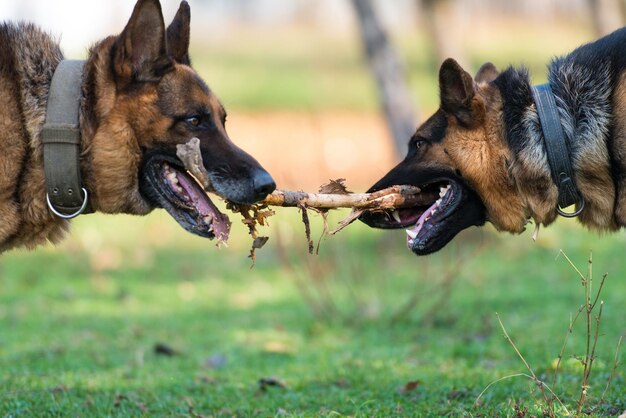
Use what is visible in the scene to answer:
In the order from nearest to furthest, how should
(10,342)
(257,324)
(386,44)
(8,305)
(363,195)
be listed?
(363,195), (10,342), (257,324), (8,305), (386,44)

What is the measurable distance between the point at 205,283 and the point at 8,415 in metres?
5.33

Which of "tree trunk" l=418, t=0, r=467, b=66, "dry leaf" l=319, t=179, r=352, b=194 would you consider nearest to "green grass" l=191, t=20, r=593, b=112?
"tree trunk" l=418, t=0, r=467, b=66

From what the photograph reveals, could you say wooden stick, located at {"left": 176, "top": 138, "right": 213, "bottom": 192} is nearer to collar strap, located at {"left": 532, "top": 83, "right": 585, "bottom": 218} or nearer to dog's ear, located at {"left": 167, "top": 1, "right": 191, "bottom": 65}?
dog's ear, located at {"left": 167, "top": 1, "right": 191, "bottom": 65}

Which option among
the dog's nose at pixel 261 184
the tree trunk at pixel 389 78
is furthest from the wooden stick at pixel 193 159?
the tree trunk at pixel 389 78

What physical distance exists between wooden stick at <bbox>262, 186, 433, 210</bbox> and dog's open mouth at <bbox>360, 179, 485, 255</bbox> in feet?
0.25

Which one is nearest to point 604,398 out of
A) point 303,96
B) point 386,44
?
point 386,44

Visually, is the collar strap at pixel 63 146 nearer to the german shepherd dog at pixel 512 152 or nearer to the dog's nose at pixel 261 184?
the dog's nose at pixel 261 184

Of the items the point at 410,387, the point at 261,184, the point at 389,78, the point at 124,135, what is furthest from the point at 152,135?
the point at 389,78

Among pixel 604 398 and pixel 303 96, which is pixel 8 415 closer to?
pixel 604 398

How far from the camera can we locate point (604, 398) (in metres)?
4.42

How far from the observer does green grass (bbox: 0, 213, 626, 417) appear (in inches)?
191

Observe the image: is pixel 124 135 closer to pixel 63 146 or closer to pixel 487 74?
pixel 63 146

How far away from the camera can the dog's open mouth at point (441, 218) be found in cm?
483

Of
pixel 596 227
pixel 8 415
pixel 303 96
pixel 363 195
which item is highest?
pixel 363 195
